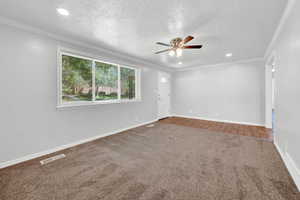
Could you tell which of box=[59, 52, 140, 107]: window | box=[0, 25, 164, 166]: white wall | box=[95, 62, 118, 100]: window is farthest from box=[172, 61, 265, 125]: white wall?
box=[0, 25, 164, 166]: white wall

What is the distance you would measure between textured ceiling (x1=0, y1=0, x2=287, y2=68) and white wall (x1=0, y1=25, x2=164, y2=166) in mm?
406

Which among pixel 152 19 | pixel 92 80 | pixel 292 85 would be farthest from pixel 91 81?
pixel 292 85

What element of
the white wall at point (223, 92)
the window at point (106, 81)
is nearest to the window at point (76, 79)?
the window at point (106, 81)

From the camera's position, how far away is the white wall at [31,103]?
81.1 inches

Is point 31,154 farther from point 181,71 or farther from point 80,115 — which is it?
point 181,71

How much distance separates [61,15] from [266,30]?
3.85 m

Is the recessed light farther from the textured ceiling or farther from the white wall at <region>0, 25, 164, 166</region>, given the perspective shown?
the white wall at <region>0, 25, 164, 166</region>

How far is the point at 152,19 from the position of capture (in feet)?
6.85

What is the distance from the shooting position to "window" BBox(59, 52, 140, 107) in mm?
2822

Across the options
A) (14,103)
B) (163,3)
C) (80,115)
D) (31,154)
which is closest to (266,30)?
(163,3)

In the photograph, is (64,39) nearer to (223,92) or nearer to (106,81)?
(106,81)

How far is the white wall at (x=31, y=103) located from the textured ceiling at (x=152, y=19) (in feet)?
1.33

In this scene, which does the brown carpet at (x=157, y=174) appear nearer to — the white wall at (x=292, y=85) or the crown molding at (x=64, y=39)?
the white wall at (x=292, y=85)

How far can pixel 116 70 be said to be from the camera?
3934mm
